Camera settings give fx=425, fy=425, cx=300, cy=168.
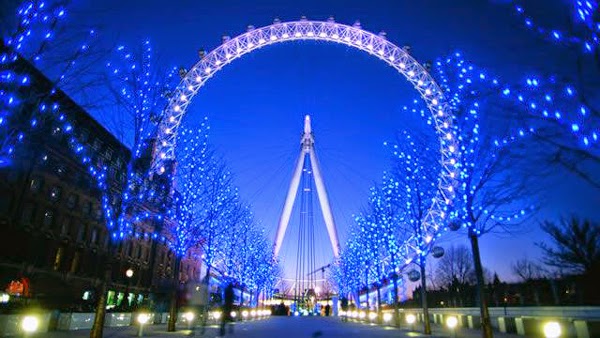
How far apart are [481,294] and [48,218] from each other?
40976 mm

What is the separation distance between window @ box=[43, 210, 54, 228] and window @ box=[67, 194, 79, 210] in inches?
110

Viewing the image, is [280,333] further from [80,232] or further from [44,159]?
[80,232]

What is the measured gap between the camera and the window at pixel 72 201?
4568 centimetres

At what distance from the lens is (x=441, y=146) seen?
3011cm

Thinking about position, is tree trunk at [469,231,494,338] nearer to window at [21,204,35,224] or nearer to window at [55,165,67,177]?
window at [21,204,35,224]

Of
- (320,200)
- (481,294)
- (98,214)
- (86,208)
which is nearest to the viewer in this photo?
(481,294)

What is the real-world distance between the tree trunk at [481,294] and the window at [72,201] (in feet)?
138

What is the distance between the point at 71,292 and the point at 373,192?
110 feet

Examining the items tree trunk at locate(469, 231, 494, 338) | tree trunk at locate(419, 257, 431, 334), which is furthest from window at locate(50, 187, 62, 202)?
tree trunk at locate(469, 231, 494, 338)

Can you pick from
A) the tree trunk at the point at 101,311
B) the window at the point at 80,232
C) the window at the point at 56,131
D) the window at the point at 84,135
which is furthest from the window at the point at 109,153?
the tree trunk at the point at 101,311

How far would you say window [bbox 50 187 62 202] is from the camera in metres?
42.5

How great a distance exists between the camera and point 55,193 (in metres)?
→ 43.2

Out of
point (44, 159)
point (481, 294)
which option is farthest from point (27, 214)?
point (481, 294)

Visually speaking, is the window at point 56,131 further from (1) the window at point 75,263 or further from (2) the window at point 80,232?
(1) the window at point 75,263
